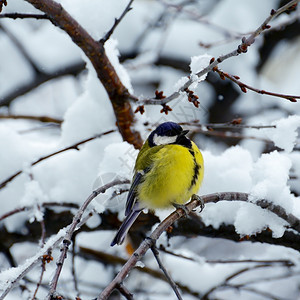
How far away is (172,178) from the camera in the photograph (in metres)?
2.09

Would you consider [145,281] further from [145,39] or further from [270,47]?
[270,47]

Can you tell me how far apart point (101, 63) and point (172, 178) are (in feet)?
2.06

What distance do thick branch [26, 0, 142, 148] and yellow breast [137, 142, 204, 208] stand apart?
0.93 feet

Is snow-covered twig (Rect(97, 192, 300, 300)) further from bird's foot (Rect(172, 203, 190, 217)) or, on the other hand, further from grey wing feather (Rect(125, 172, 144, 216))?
grey wing feather (Rect(125, 172, 144, 216))

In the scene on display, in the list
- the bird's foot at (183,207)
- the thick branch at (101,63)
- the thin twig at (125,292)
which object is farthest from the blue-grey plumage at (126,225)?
the thin twig at (125,292)

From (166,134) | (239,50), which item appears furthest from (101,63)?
(239,50)

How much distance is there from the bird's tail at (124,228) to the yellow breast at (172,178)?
8 centimetres

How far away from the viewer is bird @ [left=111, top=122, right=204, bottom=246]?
2.07 meters

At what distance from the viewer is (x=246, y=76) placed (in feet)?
14.4

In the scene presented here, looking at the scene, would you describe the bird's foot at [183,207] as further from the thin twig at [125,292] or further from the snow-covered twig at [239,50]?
the thin twig at [125,292]

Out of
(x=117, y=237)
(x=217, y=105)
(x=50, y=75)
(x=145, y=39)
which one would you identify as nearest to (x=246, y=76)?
(x=217, y=105)

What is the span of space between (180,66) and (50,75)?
118 cm

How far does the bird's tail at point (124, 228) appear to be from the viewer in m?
1.94

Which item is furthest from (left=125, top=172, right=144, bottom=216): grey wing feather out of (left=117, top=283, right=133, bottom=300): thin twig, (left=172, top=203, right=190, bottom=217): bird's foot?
(left=117, top=283, right=133, bottom=300): thin twig
